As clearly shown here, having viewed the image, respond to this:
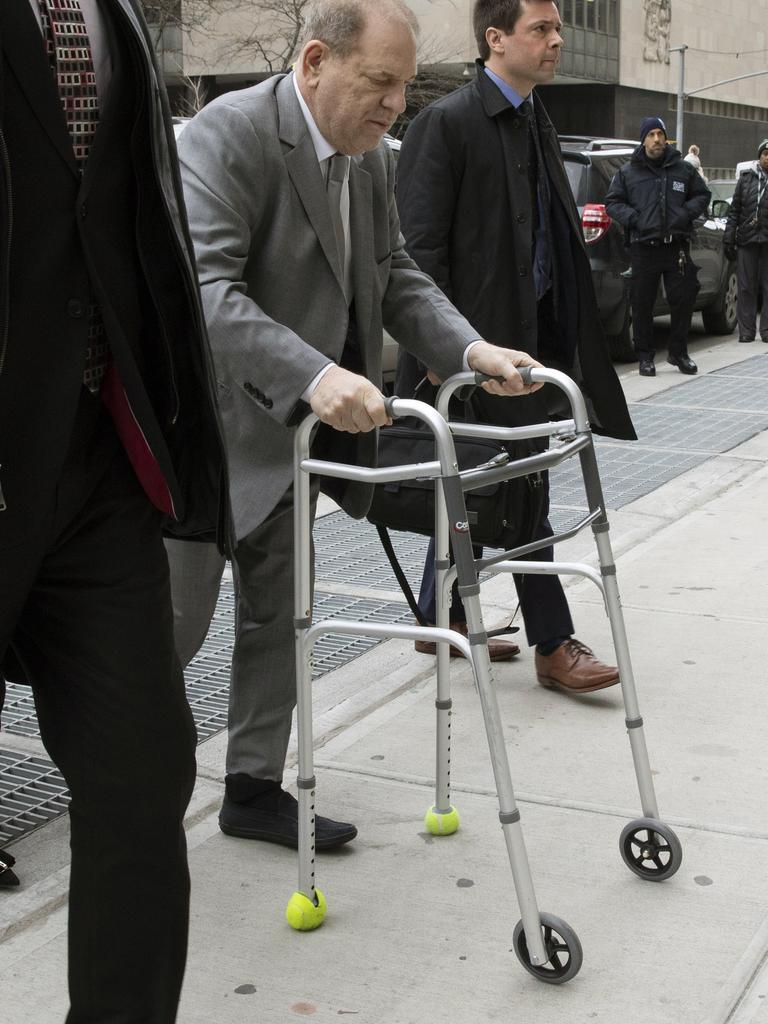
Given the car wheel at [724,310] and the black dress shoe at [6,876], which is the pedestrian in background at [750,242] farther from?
the black dress shoe at [6,876]

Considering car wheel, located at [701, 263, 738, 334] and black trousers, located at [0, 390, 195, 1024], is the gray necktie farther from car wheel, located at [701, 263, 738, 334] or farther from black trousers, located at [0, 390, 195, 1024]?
car wheel, located at [701, 263, 738, 334]

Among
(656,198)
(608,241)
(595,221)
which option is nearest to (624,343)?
(608,241)

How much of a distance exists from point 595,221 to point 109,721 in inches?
424

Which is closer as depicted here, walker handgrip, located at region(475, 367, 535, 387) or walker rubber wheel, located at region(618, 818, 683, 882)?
walker handgrip, located at region(475, 367, 535, 387)

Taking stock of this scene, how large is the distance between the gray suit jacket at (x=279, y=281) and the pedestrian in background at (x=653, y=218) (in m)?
9.03

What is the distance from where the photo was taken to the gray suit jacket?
2.99 m

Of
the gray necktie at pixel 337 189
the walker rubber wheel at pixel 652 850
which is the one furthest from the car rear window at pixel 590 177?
the walker rubber wheel at pixel 652 850

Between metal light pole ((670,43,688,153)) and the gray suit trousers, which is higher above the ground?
the gray suit trousers

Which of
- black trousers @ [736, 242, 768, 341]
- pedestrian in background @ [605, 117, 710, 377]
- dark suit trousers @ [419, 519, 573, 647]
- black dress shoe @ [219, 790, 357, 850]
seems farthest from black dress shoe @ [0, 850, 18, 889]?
black trousers @ [736, 242, 768, 341]

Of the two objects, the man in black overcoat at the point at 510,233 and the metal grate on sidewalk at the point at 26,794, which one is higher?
the man in black overcoat at the point at 510,233

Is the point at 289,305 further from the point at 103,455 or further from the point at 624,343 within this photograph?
the point at 624,343

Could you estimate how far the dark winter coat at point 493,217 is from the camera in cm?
457

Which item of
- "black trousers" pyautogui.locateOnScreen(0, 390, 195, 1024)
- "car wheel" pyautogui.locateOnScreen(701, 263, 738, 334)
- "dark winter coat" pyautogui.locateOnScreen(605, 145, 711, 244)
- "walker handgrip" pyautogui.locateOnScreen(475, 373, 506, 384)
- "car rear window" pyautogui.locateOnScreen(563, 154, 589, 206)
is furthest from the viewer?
"car wheel" pyautogui.locateOnScreen(701, 263, 738, 334)

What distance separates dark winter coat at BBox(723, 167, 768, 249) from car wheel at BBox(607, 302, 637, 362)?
2172mm
